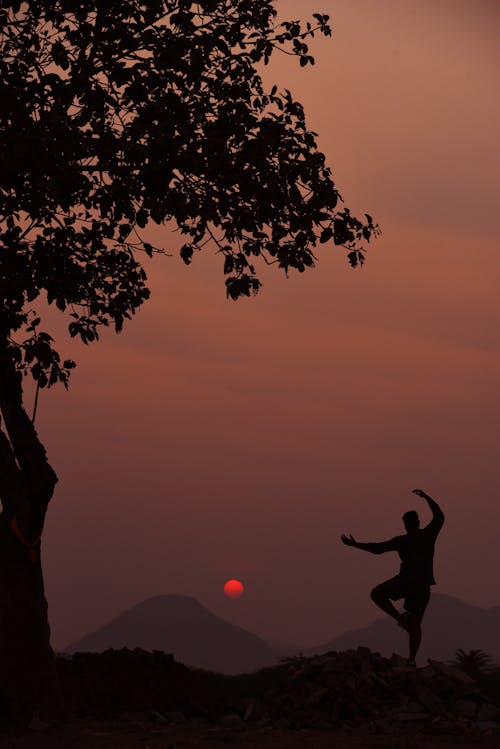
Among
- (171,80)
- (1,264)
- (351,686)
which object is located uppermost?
(171,80)

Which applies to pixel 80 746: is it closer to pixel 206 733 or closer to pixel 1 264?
pixel 206 733

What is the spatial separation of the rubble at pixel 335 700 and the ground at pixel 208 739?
1.85 feet

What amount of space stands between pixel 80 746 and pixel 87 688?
596 centimetres

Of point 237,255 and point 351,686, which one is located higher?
point 237,255

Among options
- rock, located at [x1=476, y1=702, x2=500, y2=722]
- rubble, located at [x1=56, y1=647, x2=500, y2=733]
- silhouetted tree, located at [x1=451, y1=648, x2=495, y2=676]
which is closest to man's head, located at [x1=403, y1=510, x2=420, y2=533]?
rubble, located at [x1=56, y1=647, x2=500, y2=733]

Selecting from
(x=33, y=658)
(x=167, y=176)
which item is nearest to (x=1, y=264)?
(x=167, y=176)

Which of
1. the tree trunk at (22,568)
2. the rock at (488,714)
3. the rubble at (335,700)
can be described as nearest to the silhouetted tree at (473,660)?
the rubble at (335,700)

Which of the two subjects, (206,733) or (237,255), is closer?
(206,733)

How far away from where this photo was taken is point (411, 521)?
66.2ft

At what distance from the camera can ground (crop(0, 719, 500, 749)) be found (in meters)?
15.8

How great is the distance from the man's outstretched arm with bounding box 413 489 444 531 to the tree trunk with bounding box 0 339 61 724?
21.2 feet

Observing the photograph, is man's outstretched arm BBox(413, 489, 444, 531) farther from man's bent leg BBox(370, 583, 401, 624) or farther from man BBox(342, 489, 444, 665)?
man's bent leg BBox(370, 583, 401, 624)

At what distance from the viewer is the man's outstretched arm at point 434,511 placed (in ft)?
66.1

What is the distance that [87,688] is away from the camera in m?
21.5
